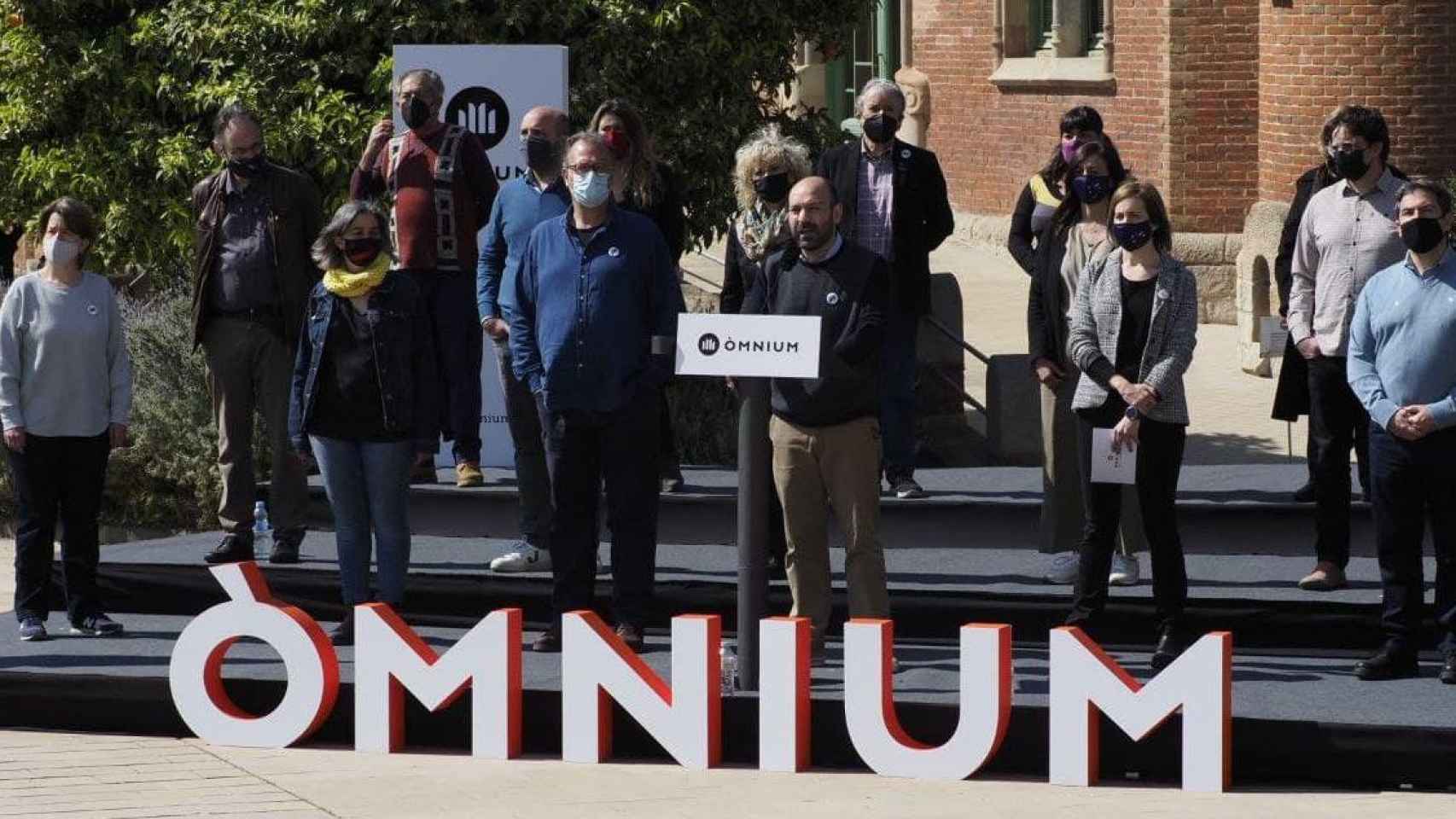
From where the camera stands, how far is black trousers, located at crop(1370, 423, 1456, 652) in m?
9.19

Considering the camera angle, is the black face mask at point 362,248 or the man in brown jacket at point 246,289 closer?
the black face mask at point 362,248

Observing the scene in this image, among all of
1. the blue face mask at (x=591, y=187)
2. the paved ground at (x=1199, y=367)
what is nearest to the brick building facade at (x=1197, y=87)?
the paved ground at (x=1199, y=367)

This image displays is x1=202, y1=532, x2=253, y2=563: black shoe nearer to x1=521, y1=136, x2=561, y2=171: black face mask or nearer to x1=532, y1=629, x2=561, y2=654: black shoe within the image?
x1=532, y1=629, x2=561, y2=654: black shoe

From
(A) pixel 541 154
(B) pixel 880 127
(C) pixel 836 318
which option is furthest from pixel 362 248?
(B) pixel 880 127

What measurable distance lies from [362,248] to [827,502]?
1962 mm

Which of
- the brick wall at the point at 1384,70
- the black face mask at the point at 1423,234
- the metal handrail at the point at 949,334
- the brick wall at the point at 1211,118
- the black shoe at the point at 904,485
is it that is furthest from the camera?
the brick wall at the point at 1211,118

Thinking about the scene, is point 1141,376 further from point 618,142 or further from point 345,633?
point 345,633

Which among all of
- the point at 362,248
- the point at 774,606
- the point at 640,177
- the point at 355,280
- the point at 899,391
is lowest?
the point at 774,606

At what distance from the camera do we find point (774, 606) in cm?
1034

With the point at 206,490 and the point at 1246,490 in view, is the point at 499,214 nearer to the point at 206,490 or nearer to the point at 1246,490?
the point at 1246,490

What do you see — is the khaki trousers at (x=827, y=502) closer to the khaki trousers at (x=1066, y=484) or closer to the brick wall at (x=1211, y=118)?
the khaki trousers at (x=1066, y=484)

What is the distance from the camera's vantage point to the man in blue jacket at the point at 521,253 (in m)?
10.4

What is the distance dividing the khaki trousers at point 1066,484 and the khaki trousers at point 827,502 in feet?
3.83

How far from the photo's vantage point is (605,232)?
9.76m
